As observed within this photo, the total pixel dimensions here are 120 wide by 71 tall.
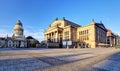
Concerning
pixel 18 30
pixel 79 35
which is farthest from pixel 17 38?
pixel 79 35

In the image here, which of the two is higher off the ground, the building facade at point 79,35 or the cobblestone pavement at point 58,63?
the building facade at point 79,35

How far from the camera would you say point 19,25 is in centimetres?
9031

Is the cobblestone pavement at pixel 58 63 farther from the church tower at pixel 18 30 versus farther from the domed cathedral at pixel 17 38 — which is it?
the church tower at pixel 18 30

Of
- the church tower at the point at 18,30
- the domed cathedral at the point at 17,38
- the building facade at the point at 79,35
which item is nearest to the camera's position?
the building facade at the point at 79,35

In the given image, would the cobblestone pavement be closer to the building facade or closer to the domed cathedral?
the building facade

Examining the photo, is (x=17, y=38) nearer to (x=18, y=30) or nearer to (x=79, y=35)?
(x=18, y=30)

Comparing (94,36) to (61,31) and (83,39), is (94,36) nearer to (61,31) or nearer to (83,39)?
(83,39)

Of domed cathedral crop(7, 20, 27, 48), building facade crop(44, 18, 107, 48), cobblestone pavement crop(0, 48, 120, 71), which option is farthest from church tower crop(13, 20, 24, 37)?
cobblestone pavement crop(0, 48, 120, 71)

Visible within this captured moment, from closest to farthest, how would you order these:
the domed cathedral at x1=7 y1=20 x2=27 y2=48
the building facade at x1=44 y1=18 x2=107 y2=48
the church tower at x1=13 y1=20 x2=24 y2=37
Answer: the building facade at x1=44 y1=18 x2=107 y2=48 < the domed cathedral at x1=7 y1=20 x2=27 y2=48 < the church tower at x1=13 y1=20 x2=24 y2=37

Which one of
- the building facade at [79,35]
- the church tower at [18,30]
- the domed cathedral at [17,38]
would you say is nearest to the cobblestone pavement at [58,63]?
the building facade at [79,35]

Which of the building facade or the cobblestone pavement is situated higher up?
the building facade

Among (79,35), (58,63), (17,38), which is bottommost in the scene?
(58,63)

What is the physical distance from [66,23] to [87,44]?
62.6 feet

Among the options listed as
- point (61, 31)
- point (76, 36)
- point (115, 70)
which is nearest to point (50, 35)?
point (61, 31)
